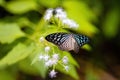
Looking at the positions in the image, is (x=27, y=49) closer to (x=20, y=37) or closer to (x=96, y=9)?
(x=20, y=37)

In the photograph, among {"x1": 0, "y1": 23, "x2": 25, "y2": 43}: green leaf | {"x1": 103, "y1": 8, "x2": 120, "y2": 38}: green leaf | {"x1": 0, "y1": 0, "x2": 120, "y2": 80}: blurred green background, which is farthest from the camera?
{"x1": 103, "y1": 8, "x2": 120, "y2": 38}: green leaf

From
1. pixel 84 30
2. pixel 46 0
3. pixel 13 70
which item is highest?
pixel 46 0

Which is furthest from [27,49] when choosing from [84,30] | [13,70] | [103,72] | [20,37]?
[103,72]

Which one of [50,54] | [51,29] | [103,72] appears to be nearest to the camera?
[50,54]

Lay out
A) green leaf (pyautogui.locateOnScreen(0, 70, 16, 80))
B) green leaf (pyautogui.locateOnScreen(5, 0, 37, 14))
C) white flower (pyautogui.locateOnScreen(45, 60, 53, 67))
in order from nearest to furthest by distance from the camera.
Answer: white flower (pyautogui.locateOnScreen(45, 60, 53, 67)), green leaf (pyautogui.locateOnScreen(0, 70, 16, 80)), green leaf (pyautogui.locateOnScreen(5, 0, 37, 14))

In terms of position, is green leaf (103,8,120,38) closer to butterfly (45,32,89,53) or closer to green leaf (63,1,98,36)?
green leaf (63,1,98,36)

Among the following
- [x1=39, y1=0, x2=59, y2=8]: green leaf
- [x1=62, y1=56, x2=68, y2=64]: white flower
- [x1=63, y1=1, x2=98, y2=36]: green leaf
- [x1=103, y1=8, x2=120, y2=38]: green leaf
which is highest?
[x1=62, y1=56, x2=68, y2=64]: white flower

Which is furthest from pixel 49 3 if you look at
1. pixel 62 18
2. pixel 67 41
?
pixel 67 41

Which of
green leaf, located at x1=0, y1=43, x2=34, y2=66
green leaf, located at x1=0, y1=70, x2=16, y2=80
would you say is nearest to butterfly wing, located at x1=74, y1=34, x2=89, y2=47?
green leaf, located at x1=0, y1=43, x2=34, y2=66
